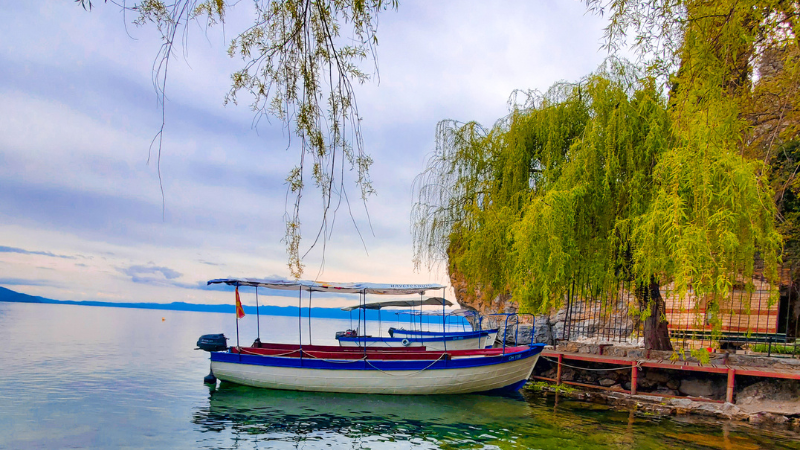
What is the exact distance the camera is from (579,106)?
1409 cm

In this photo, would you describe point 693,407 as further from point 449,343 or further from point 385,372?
point 449,343

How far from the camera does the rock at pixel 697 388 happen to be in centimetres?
1290

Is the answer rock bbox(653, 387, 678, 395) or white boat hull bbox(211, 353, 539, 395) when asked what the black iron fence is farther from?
white boat hull bbox(211, 353, 539, 395)

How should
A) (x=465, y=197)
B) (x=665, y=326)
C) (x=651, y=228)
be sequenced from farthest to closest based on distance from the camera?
(x=465, y=197)
(x=665, y=326)
(x=651, y=228)

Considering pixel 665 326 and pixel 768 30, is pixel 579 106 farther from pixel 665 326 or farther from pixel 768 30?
pixel 768 30

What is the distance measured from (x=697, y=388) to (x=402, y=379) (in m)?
7.90

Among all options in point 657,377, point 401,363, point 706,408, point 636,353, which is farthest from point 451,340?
point 706,408

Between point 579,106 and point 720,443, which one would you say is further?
point 579,106

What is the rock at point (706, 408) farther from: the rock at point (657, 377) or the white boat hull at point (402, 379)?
the white boat hull at point (402, 379)

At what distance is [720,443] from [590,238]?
5259 mm

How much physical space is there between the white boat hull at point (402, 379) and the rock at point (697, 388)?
13.2ft

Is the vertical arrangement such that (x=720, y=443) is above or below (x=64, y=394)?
above

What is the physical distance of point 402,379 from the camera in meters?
14.0

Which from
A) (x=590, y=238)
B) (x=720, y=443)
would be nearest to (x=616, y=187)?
(x=590, y=238)
